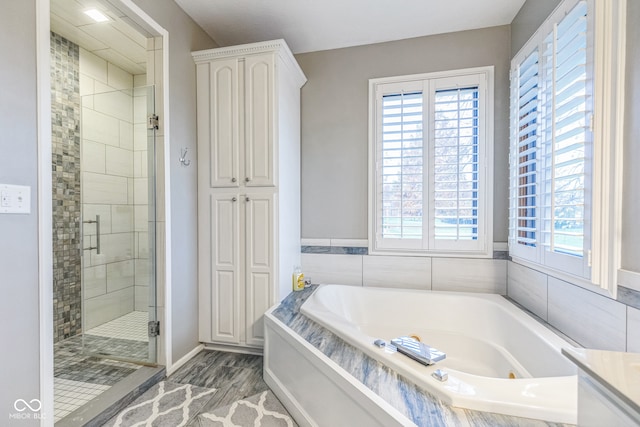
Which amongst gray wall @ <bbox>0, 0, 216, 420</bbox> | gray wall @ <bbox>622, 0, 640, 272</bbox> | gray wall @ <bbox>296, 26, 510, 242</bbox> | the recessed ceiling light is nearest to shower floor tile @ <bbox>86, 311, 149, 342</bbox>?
gray wall @ <bbox>0, 0, 216, 420</bbox>

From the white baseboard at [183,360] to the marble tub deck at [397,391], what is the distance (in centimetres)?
94

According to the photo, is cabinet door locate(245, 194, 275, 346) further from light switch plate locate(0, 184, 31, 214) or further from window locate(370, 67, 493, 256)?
light switch plate locate(0, 184, 31, 214)

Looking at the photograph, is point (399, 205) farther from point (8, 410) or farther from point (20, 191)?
point (8, 410)

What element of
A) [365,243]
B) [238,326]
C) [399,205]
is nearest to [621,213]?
[399,205]

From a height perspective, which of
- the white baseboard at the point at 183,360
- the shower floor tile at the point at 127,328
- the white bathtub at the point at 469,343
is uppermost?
the white bathtub at the point at 469,343

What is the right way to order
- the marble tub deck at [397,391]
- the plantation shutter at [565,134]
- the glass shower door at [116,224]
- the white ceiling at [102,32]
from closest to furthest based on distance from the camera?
the marble tub deck at [397,391], the plantation shutter at [565,134], the white ceiling at [102,32], the glass shower door at [116,224]

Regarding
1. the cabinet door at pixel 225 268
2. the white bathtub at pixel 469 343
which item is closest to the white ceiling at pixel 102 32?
the cabinet door at pixel 225 268

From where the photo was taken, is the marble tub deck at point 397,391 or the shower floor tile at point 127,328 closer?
the marble tub deck at point 397,391

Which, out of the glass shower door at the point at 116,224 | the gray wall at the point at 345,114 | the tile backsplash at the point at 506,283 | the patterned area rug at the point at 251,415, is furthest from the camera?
the gray wall at the point at 345,114

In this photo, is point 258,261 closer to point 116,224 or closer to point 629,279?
point 116,224

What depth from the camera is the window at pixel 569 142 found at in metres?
1.20

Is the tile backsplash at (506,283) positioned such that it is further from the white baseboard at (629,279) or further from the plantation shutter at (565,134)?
the plantation shutter at (565,134)

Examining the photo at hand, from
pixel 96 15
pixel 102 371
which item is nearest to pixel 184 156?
pixel 96 15

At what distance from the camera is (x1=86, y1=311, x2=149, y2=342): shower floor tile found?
209 centimetres
